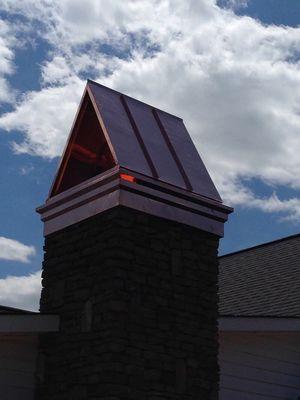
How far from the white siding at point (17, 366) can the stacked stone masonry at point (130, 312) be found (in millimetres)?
138

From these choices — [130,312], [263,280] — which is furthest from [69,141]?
[263,280]

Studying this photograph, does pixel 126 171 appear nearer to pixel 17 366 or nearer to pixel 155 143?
pixel 155 143

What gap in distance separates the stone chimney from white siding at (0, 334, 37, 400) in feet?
0.45

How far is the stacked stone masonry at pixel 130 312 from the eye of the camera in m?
10.6

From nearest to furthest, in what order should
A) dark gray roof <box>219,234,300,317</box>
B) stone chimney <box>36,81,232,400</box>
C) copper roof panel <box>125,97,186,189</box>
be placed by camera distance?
1. stone chimney <box>36,81,232,400</box>
2. copper roof panel <box>125,97,186,189</box>
3. dark gray roof <box>219,234,300,317</box>

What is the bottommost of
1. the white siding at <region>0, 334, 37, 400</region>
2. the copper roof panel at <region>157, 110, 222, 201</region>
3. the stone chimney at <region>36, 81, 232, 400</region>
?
the white siding at <region>0, 334, 37, 400</region>

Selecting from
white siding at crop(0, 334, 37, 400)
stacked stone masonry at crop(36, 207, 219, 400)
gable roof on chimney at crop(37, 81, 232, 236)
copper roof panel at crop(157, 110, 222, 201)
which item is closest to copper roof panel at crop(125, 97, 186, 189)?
gable roof on chimney at crop(37, 81, 232, 236)

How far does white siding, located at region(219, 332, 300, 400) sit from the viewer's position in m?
12.6

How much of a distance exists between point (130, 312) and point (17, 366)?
1751mm

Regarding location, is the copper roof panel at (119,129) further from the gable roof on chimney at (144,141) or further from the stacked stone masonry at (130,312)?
the stacked stone masonry at (130,312)

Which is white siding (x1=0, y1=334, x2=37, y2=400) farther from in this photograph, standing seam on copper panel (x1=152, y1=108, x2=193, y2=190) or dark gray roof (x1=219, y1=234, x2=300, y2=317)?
dark gray roof (x1=219, y1=234, x2=300, y2=317)

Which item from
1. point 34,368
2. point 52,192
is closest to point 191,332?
point 34,368

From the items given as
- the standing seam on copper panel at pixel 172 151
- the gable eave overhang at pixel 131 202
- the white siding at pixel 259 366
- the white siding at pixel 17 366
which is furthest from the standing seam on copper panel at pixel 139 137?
the white siding at pixel 17 366

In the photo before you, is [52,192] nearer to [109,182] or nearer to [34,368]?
[109,182]
